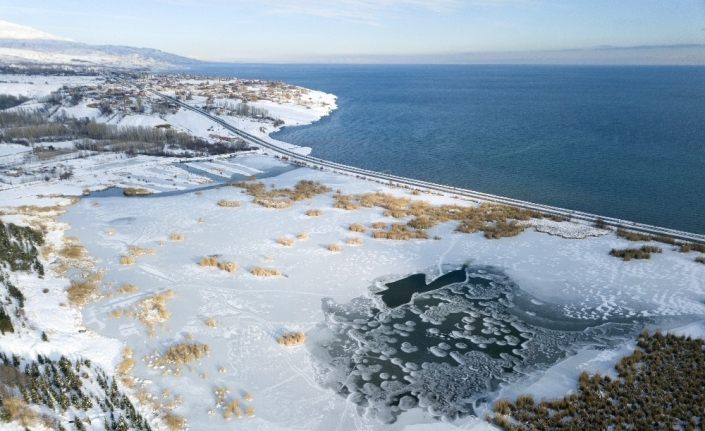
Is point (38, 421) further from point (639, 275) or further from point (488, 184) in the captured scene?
point (488, 184)

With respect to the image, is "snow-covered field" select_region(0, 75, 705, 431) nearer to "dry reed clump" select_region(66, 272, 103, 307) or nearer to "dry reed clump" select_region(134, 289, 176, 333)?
"dry reed clump" select_region(134, 289, 176, 333)

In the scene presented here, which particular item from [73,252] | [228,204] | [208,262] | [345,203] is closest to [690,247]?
[345,203]

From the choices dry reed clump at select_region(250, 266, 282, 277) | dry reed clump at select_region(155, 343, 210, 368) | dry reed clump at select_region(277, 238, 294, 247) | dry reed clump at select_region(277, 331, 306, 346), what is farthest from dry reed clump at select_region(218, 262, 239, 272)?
dry reed clump at select_region(277, 331, 306, 346)

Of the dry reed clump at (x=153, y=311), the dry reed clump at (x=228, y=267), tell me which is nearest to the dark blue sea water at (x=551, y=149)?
the dry reed clump at (x=228, y=267)

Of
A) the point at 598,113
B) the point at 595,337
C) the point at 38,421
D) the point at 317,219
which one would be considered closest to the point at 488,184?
the point at 317,219

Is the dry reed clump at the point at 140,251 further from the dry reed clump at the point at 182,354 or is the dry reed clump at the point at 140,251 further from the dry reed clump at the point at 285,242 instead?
the dry reed clump at the point at 182,354

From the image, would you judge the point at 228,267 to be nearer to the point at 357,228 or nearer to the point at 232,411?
the point at 357,228
